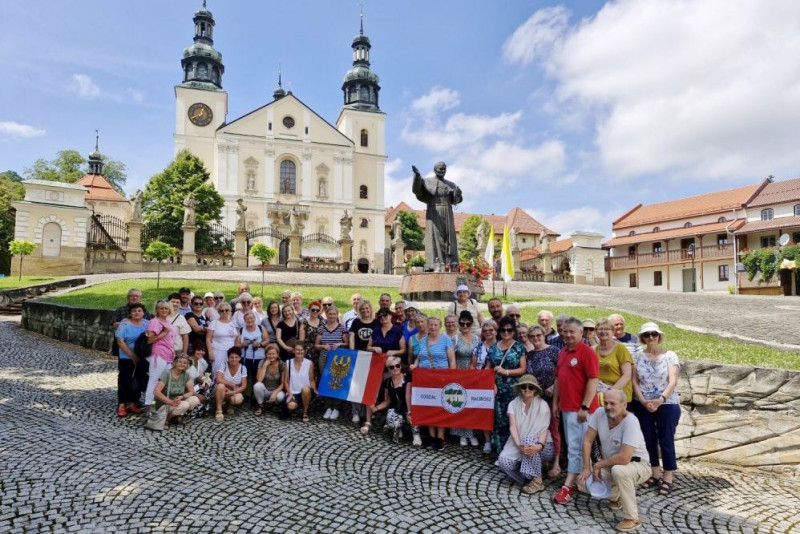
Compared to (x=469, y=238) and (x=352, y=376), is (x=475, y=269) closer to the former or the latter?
(x=352, y=376)

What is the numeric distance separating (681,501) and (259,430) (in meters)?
4.61

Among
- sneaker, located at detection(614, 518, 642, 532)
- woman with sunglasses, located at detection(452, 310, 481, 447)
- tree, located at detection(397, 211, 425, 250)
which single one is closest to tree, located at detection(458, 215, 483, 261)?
tree, located at detection(397, 211, 425, 250)

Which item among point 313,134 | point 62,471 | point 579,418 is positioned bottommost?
point 62,471

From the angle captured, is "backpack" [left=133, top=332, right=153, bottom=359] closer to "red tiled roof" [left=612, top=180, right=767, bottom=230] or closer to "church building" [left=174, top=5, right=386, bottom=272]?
"church building" [left=174, top=5, right=386, bottom=272]

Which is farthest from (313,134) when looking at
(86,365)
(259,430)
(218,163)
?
(259,430)

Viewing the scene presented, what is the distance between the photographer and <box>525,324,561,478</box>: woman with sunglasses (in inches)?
199

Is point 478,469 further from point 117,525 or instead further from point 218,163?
point 218,163

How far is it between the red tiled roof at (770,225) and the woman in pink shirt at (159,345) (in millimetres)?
41186

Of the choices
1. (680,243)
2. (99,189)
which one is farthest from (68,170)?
(680,243)

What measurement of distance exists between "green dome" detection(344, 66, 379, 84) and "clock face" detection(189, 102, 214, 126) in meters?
17.3

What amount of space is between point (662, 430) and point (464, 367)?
219 cm

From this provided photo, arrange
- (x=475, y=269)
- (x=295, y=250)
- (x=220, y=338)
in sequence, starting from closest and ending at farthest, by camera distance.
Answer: (x=220, y=338)
(x=475, y=269)
(x=295, y=250)

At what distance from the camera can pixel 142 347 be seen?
255 inches

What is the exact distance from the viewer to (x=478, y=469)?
5098mm
